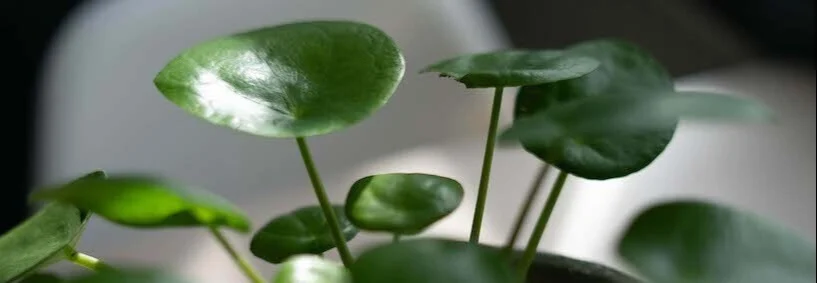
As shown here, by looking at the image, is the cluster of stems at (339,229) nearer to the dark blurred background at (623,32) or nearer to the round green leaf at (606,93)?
the round green leaf at (606,93)

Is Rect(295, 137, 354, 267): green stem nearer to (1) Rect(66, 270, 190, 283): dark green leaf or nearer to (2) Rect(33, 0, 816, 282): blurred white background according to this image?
(1) Rect(66, 270, 190, 283): dark green leaf

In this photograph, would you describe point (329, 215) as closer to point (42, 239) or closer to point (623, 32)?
point (42, 239)

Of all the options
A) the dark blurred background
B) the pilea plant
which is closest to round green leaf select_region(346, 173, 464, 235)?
the pilea plant

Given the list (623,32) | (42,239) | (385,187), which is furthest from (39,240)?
(623,32)

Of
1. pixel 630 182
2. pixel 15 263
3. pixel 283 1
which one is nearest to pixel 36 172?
pixel 283 1

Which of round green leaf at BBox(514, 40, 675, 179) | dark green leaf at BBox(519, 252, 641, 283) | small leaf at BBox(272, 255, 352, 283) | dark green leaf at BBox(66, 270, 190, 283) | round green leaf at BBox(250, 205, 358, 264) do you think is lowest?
dark green leaf at BBox(519, 252, 641, 283)
